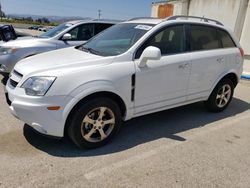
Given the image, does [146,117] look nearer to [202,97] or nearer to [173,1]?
[202,97]

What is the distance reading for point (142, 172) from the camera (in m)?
2.68

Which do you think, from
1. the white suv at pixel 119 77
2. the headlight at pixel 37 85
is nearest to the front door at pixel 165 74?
the white suv at pixel 119 77

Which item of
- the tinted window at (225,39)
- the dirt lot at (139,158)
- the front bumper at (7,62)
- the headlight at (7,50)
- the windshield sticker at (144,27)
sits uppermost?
the windshield sticker at (144,27)

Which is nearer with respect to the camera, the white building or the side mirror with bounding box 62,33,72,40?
the side mirror with bounding box 62,33,72,40

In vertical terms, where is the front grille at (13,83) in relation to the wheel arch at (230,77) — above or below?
above

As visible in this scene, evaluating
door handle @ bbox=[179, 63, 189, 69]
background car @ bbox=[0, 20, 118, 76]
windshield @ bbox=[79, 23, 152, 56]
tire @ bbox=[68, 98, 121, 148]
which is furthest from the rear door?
background car @ bbox=[0, 20, 118, 76]

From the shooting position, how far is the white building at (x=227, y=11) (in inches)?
360

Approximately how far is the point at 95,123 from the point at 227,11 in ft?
30.1

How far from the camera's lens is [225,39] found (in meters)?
4.46

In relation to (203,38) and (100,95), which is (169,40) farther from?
(100,95)

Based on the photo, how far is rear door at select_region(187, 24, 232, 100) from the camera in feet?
12.7

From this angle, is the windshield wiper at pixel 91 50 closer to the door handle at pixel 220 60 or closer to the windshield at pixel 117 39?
the windshield at pixel 117 39

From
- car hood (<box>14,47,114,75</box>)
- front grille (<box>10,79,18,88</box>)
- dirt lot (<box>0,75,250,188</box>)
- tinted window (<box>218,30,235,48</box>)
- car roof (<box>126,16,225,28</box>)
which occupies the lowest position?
dirt lot (<box>0,75,250,188</box>)

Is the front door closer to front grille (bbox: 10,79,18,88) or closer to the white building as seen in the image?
front grille (bbox: 10,79,18,88)
